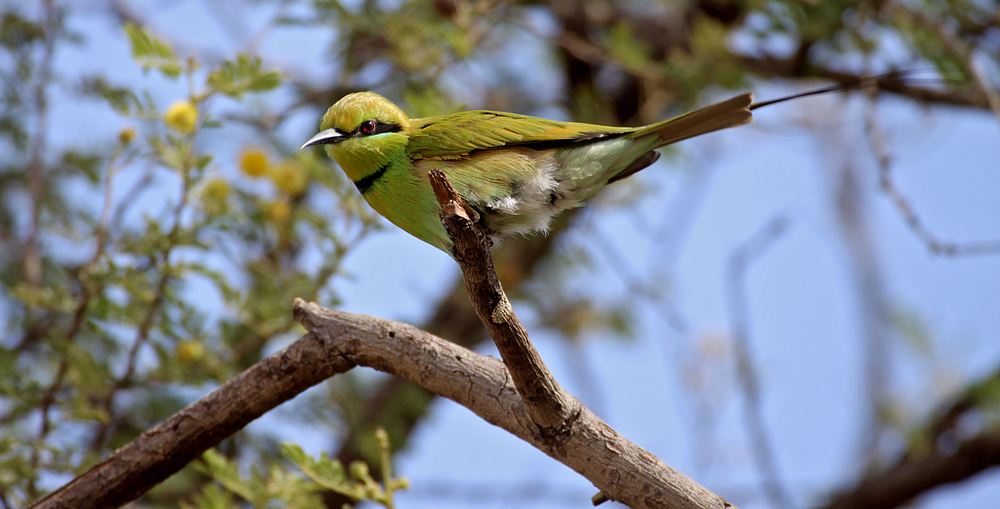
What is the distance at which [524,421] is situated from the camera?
225cm

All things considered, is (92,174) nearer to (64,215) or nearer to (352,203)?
(64,215)

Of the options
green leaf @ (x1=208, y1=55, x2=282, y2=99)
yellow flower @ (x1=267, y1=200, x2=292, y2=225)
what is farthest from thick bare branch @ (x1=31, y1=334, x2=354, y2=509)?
yellow flower @ (x1=267, y1=200, x2=292, y2=225)

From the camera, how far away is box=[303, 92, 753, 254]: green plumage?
242 centimetres

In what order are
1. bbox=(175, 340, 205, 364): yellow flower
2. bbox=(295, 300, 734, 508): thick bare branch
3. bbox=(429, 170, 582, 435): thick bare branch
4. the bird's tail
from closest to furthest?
bbox=(429, 170, 582, 435): thick bare branch < bbox=(295, 300, 734, 508): thick bare branch < the bird's tail < bbox=(175, 340, 205, 364): yellow flower

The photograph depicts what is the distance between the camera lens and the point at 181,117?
2.78 meters

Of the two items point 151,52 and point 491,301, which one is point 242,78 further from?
point 491,301

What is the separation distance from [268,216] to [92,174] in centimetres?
107

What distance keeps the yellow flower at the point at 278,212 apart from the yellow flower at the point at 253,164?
0.50 ft

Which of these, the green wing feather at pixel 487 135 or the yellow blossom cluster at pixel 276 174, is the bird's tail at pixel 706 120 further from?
the yellow blossom cluster at pixel 276 174

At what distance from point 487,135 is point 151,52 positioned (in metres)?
1.27

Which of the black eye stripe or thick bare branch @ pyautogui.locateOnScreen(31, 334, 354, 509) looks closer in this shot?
thick bare branch @ pyautogui.locateOnScreen(31, 334, 354, 509)

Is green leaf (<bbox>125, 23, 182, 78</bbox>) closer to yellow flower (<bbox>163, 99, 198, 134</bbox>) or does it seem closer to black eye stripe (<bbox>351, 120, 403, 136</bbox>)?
yellow flower (<bbox>163, 99, 198, 134</bbox>)

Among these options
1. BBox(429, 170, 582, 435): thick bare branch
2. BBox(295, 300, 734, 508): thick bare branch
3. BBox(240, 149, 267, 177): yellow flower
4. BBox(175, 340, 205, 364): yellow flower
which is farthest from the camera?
BBox(240, 149, 267, 177): yellow flower

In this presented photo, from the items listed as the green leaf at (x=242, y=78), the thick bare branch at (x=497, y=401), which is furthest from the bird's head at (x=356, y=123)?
the thick bare branch at (x=497, y=401)
